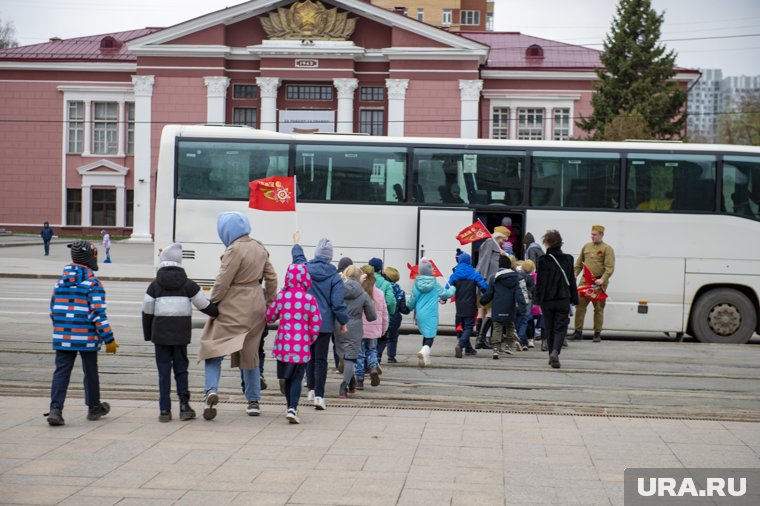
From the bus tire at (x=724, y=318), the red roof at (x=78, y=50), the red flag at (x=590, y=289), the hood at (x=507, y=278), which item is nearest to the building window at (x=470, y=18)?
the red roof at (x=78, y=50)

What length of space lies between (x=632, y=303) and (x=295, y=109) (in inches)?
1517

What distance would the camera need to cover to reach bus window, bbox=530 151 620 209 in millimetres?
19141

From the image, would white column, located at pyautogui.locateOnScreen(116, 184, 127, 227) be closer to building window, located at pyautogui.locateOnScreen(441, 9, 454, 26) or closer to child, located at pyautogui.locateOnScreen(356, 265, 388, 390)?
building window, located at pyautogui.locateOnScreen(441, 9, 454, 26)

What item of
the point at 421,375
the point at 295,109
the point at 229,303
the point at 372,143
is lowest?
the point at 421,375

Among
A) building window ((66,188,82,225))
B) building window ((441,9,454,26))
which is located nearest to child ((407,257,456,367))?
building window ((66,188,82,225))

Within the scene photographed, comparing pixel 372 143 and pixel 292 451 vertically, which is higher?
pixel 372 143

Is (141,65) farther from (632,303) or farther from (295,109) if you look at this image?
(632,303)

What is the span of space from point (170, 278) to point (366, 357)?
10.9 ft

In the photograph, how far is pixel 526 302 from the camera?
51.0ft

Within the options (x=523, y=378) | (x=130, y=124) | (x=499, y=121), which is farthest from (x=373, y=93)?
(x=523, y=378)

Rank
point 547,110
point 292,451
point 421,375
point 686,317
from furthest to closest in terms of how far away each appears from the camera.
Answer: point 547,110
point 686,317
point 421,375
point 292,451

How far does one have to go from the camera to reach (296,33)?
5428 cm

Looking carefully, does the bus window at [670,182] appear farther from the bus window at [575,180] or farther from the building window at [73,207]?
the building window at [73,207]

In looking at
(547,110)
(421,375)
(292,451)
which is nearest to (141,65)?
(547,110)
